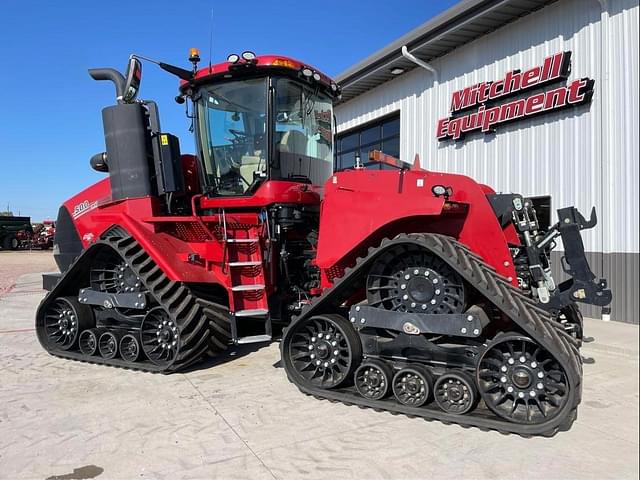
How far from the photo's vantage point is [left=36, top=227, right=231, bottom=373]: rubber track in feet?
16.8

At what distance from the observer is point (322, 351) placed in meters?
4.39

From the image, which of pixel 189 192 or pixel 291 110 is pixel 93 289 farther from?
pixel 291 110

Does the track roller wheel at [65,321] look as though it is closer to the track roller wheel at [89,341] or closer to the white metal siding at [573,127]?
the track roller wheel at [89,341]

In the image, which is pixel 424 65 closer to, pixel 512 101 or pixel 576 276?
pixel 512 101

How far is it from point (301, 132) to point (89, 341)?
3350 millimetres

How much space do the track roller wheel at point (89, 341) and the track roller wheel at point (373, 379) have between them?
127 inches

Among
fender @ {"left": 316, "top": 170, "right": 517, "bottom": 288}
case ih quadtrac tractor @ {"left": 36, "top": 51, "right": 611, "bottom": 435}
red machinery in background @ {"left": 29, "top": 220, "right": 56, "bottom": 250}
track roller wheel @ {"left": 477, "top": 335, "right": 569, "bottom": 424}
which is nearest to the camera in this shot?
track roller wheel @ {"left": 477, "top": 335, "right": 569, "bottom": 424}

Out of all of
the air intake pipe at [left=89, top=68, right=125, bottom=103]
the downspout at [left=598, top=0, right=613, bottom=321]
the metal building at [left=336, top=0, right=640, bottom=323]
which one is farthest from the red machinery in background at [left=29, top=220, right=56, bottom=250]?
the downspout at [left=598, top=0, right=613, bottom=321]

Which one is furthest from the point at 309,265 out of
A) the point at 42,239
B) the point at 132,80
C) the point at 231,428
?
the point at 42,239

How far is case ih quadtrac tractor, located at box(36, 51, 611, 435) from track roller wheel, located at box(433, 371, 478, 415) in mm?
13

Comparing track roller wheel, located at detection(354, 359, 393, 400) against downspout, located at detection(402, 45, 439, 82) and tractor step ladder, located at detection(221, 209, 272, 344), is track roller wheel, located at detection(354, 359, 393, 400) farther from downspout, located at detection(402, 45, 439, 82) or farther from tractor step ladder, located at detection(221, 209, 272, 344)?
downspout, located at detection(402, 45, 439, 82)

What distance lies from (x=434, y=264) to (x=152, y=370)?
310 centimetres

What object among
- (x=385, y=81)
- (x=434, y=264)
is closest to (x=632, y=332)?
(x=434, y=264)

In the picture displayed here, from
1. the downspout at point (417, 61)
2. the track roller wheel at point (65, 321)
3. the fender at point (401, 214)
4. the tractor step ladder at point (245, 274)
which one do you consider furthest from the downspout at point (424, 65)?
the track roller wheel at point (65, 321)
